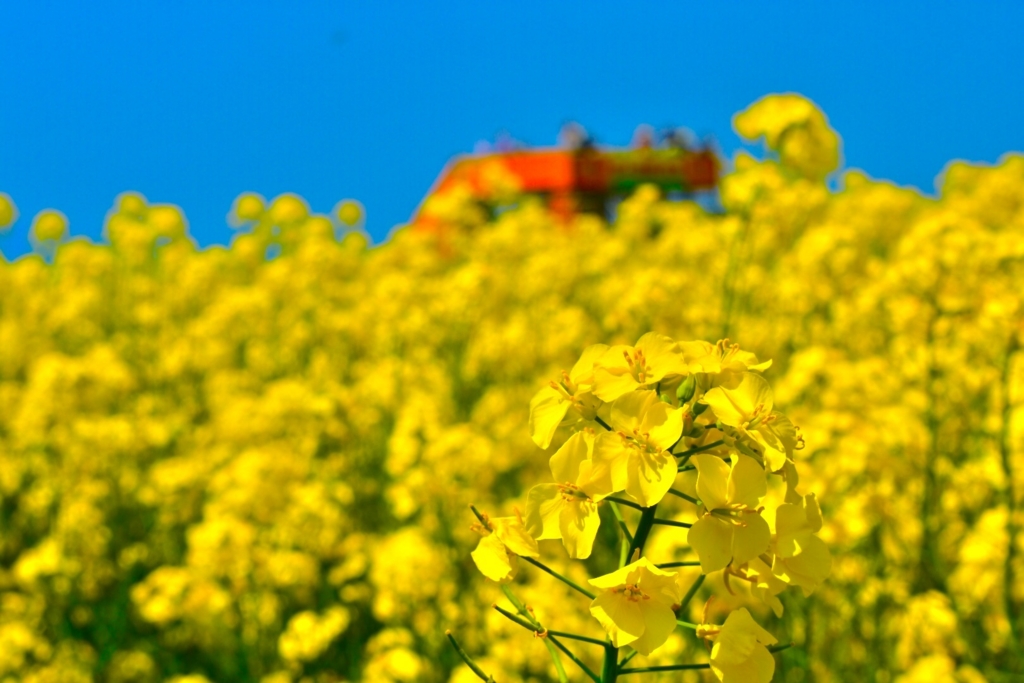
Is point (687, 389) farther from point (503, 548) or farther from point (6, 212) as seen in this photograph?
point (6, 212)

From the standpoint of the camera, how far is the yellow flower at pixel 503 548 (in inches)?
43.2

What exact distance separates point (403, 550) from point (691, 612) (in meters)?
0.80

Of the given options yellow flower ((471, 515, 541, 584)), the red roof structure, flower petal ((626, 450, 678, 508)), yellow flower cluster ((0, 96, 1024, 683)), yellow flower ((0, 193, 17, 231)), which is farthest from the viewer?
the red roof structure

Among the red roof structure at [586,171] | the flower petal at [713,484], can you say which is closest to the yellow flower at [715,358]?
the flower petal at [713,484]

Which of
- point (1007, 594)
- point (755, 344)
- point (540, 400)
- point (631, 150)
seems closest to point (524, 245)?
point (755, 344)

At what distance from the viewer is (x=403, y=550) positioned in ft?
9.98

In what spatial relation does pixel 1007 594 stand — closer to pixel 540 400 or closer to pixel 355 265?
pixel 540 400

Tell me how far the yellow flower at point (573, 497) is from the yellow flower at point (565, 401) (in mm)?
29

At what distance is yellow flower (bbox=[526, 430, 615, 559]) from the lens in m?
1.04

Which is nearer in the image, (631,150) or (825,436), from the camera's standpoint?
(825,436)

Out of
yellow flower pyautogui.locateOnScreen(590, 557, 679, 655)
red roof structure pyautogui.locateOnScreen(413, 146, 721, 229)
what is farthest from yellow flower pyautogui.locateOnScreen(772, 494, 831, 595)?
red roof structure pyautogui.locateOnScreen(413, 146, 721, 229)

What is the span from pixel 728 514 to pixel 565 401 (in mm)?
188

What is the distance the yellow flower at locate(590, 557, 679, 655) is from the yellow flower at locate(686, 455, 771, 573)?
0.14 ft

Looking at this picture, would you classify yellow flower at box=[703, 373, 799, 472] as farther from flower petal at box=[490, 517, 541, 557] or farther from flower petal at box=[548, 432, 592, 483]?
flower petal at box=[490, 517, 541, 557]
